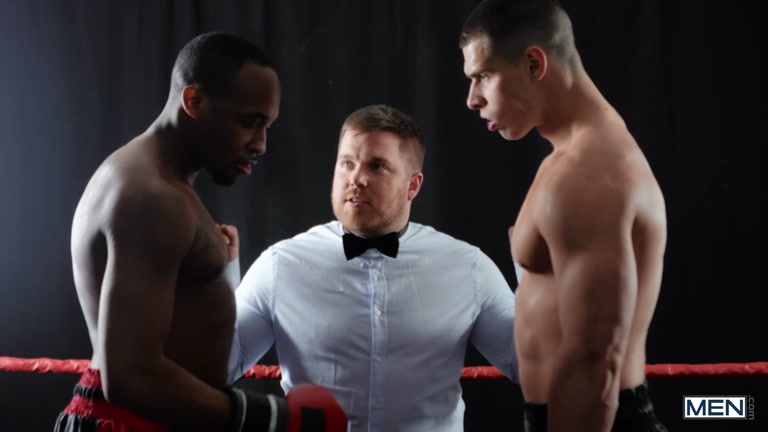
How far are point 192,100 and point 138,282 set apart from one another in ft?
1.27

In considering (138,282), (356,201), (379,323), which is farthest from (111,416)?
(356,201)

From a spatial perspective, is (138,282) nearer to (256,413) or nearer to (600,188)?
(256,413)

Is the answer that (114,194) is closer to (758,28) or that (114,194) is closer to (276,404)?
(276,404)

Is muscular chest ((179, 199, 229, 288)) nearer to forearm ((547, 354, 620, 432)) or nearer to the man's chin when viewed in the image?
the man's chin

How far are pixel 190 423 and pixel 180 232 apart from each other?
33 centimetres

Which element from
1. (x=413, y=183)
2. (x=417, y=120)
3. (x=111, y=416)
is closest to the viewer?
(x=111, y=416)

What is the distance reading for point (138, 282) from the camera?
4.30 ft

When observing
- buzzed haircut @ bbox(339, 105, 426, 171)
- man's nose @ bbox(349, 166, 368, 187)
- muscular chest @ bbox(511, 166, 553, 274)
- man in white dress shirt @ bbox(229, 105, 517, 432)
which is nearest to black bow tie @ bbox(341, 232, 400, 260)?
man in white dress shirt @ bbox(229, 105, 517, 432)

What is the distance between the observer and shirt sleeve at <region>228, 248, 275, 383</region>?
83.1 inches

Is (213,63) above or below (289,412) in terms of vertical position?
above

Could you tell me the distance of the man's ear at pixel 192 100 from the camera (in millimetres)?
1521

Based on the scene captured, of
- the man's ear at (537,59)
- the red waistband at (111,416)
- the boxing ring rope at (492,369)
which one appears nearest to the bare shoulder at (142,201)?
→ the red waistband at (111,416)

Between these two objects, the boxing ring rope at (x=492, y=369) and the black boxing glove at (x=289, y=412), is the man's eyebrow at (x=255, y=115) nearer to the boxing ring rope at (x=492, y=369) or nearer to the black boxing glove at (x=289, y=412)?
the black boxing glove at (x=289, y=412)

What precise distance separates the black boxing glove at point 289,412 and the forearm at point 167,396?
0.04m
